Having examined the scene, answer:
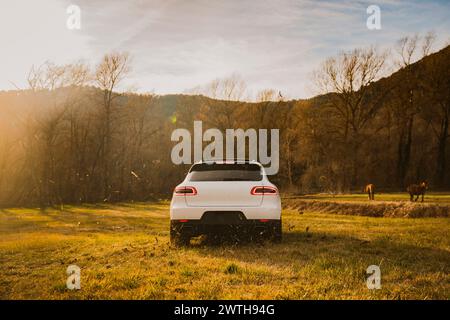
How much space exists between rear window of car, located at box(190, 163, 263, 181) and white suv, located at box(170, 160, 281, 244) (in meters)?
0.04

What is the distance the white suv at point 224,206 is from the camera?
27.3 feet

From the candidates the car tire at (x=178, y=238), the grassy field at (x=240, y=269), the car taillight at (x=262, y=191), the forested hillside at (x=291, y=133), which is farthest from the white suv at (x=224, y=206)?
the forested hillside at (x=291, y=133)

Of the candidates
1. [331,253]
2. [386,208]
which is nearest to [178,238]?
[331,253]

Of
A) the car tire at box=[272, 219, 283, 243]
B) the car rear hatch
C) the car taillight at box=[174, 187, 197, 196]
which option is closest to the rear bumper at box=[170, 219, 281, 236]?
the car tire at box=[272, 219, 283, 243]

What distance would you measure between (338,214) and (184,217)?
46.0 ft

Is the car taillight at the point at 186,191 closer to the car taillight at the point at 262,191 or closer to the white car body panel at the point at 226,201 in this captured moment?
the white car body panel at the point at 226,201

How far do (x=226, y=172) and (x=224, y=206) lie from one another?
93 centimetres

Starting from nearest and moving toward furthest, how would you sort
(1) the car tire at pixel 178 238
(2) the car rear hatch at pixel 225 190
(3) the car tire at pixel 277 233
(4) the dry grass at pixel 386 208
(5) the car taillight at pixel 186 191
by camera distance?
(2) the car rear hatch at pixel 225 190
(5) the car taillight at pixel 186 191
(3) the car tire at pixel 277 233
(1) the car tire at pixel 178 238
(4) the dry grass at pixel 386 208

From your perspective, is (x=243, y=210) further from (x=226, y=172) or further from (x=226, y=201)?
(x=226, y=172)

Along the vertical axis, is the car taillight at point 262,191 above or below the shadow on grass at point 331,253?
above

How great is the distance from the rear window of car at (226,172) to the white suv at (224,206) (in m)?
0.04

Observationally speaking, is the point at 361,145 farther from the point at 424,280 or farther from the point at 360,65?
the point at 424,280

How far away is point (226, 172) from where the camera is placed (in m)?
9.01
